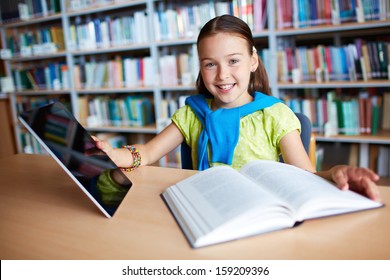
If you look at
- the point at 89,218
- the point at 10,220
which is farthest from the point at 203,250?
the point at 10,220

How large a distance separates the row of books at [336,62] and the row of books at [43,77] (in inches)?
87.5

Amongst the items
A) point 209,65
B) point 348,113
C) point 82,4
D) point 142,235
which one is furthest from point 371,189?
point 82,4

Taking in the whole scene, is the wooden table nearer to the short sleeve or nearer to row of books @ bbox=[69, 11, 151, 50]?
the short sleeve

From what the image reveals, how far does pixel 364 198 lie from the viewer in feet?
2.24

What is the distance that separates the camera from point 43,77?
3.88 m

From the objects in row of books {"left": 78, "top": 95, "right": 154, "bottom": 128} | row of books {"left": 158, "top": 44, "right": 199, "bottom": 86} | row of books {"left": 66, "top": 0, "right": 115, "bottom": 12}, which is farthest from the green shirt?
row of books {"left": 66, "top": 0, "right": 115, "bottom": 12}

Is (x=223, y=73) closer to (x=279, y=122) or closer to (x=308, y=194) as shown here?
(x=279, y=122)

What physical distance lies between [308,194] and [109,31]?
10.1ft

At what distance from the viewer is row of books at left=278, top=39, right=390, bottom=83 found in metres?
2.37

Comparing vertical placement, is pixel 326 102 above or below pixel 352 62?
below

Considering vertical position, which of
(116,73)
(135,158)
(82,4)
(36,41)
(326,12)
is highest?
(82,4)

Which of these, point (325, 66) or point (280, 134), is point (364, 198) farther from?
point (325, 66)
